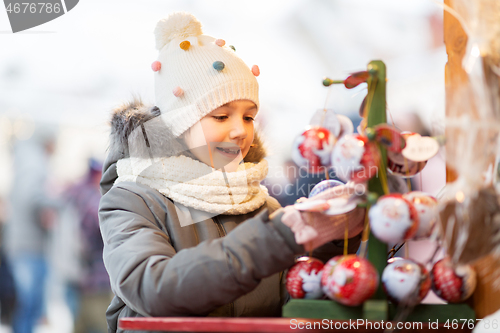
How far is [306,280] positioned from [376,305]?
0.39 feet

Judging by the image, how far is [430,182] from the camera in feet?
4.29

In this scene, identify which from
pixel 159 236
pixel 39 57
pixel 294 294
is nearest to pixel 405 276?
pixel 294 294

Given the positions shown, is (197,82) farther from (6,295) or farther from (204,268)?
(6,295)

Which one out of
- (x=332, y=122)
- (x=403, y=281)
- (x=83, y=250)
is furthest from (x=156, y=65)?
(x=83, y=250)

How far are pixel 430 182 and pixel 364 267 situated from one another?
805mm

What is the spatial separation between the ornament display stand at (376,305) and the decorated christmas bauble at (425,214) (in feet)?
0.19

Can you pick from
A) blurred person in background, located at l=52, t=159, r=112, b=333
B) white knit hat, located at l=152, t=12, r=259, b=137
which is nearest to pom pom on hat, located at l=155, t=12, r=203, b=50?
white knit hat, located at l=152, t=12, r=259, b=137

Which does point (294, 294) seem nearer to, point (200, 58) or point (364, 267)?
point (364, 267)

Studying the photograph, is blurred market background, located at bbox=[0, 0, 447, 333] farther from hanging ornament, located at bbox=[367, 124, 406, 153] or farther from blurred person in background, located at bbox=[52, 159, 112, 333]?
hanging ornament, located at bbox=[367, 124, 406, 153]

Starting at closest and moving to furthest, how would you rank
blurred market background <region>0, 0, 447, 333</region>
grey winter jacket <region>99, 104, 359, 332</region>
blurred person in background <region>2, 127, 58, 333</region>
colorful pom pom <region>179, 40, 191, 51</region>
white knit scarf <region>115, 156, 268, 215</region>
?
grey winter jacket <region>99, 104, 359, 332</region>, white knit scarf <region>115, 156, 268, 215</region>, colorful pom pom <region>179, 40, 191, 51</region>, blurred market background <region>0, 0, 447, 333</region>, blurred person in background <region>2, 127, 58, 333</region>

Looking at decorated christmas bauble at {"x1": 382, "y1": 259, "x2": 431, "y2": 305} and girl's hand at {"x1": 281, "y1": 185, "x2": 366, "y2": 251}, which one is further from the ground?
girl's hand at {"x1": 281, "y1": 185, "x2": 366, "y2": 251}

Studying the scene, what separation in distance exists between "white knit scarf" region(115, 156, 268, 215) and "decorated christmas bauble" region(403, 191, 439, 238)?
44cm

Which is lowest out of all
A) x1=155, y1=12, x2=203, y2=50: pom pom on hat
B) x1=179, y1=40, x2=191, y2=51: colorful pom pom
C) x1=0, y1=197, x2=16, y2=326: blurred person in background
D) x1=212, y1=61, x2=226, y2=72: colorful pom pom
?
x1=0, y1=197, x2=16, y2=326: blurred person in background

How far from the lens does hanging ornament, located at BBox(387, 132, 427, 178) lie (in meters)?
0.69
